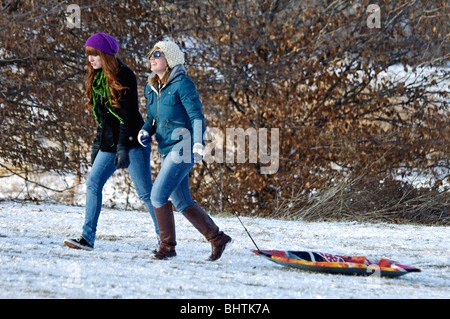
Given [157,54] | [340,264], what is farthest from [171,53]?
[340,264]

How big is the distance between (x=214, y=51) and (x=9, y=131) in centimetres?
390

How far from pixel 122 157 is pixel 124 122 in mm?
279

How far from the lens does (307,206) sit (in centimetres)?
972

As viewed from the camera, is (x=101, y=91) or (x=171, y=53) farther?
(x=101, y=91)

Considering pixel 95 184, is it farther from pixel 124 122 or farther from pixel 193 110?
pixel 193 110

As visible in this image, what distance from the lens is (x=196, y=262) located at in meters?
4.86

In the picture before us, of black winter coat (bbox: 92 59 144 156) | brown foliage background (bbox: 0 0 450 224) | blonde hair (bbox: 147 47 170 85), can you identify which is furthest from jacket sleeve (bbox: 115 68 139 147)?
brown foliage background (bbox: 0 0 450 224)

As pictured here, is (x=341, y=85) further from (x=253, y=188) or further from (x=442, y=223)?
(x=442, y=223)

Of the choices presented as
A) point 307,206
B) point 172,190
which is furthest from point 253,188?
point 172,190

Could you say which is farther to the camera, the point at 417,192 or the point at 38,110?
the point at 38,110

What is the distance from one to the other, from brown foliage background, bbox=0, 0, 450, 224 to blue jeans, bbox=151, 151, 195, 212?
19.7ft

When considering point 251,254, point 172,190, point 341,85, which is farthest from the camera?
point 341,85

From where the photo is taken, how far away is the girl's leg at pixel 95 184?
203 inches

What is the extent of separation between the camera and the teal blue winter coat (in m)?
4.64
